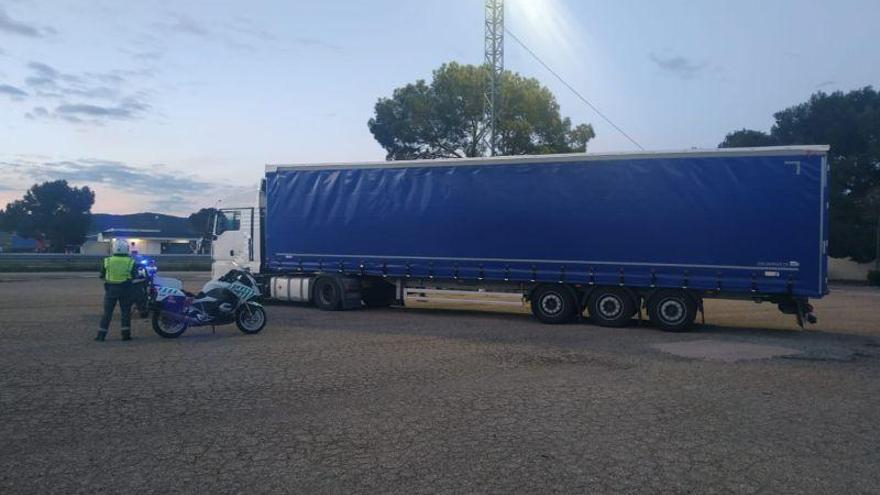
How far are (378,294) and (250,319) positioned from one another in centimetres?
636

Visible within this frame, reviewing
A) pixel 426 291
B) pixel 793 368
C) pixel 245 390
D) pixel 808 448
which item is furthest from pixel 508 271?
pixel 808 448

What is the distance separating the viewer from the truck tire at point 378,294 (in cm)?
1983

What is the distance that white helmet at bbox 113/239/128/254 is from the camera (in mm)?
12773

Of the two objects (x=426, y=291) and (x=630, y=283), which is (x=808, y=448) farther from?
(x=426, y=291)

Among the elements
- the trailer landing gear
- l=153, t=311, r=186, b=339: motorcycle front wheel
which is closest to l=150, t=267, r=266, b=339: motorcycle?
l=153, t=311, r=186, b=339: motorcycle front wheel

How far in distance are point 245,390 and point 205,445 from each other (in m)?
2.28

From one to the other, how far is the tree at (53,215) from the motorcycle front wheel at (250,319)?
71342mm

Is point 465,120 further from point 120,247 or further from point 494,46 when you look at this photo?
point 120,247

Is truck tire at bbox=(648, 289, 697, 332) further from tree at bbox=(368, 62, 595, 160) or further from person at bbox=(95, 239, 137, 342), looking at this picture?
tree at bbox=(368, 62, 595, 160)

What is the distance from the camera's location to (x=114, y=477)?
18.0 ft

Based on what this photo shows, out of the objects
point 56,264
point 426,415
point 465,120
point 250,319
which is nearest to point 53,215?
point 56,264

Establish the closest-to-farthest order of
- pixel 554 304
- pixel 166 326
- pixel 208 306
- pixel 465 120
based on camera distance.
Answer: pixel 166 326, pixel 208 306, pixel 554 304, pixel 465 120

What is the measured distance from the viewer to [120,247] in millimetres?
12789

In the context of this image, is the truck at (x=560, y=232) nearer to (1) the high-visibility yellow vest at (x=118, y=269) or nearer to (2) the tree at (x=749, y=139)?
(1) the high-visibility yellow vest at (x=118, y=269)
